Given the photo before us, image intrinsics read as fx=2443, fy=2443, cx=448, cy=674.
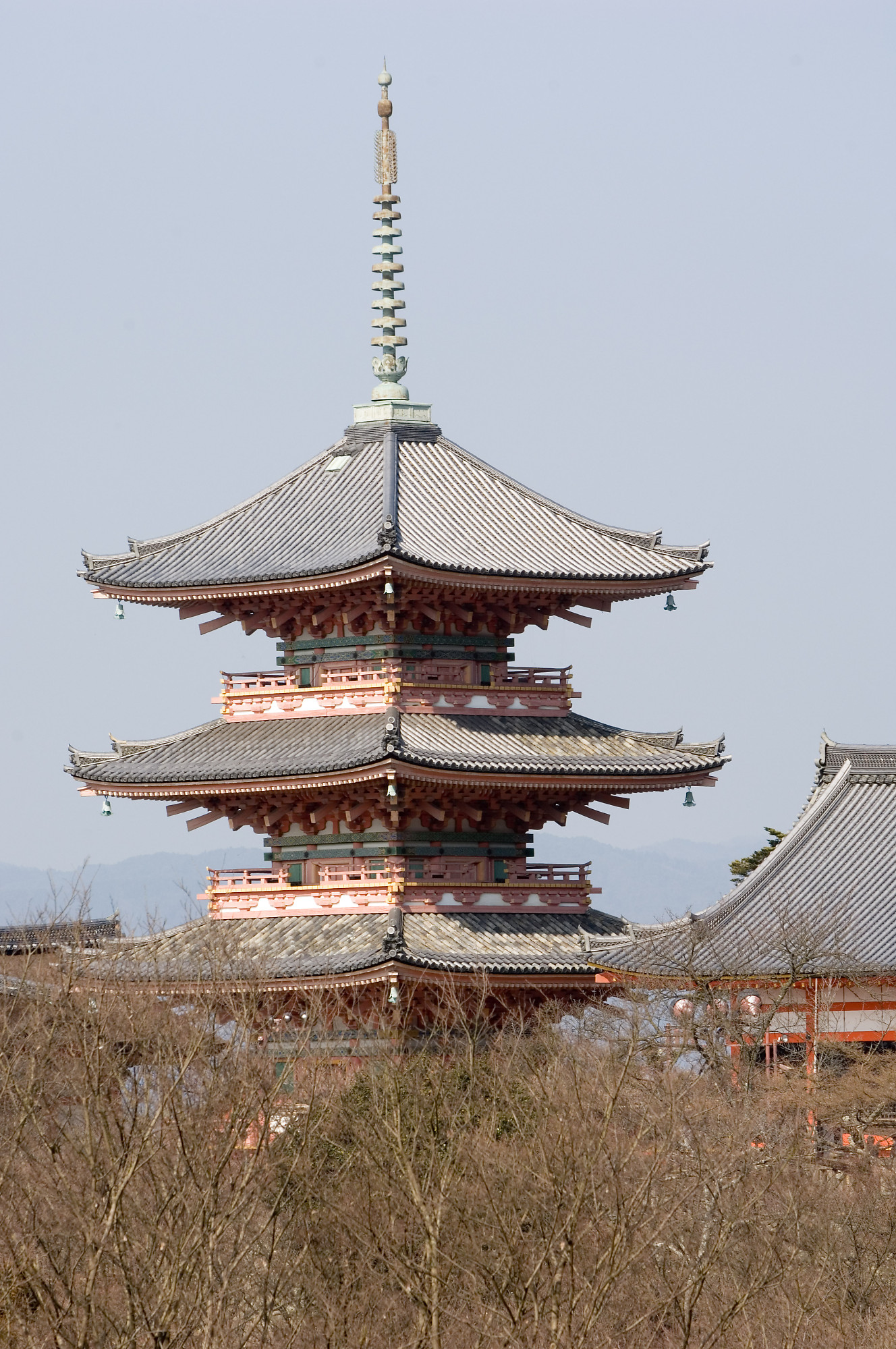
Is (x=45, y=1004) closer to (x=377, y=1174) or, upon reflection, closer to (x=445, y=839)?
(x=377, y=1174)

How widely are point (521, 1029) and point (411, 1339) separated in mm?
12360

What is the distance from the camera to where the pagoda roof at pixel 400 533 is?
43.4 m

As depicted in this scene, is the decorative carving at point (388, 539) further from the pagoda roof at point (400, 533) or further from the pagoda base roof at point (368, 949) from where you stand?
the pagoda base roof at point (368, 949)

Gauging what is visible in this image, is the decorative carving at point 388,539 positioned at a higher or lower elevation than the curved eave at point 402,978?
higher

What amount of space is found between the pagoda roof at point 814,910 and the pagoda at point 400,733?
1813mm

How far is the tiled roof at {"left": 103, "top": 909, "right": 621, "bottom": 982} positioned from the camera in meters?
39.9

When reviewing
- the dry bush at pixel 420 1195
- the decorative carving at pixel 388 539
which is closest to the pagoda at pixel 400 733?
A: the decorative carving at pixel 388 539

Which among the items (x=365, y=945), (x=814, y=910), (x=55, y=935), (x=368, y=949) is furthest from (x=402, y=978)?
(x=55, y=935)

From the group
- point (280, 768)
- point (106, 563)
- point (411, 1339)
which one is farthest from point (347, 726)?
point (411, 1339)

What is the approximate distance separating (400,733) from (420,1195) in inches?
573

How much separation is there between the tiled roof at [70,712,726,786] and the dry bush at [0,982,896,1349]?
194 inches

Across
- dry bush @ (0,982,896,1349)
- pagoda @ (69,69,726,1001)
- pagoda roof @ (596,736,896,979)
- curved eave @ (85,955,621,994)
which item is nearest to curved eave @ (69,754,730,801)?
pagoda @ (69,69,726,1001)

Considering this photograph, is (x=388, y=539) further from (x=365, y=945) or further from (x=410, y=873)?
(x=365, y=945)

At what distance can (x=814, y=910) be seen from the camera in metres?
41.4
